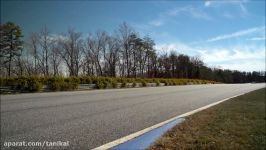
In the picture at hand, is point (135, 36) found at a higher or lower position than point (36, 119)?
higher

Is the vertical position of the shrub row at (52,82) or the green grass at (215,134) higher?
the shrub row at (52,82)

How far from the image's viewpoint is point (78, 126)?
759cm

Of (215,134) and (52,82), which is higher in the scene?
(52,82)

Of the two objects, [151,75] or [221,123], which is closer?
[221,123]

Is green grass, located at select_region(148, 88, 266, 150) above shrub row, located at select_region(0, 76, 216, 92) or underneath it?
underneath

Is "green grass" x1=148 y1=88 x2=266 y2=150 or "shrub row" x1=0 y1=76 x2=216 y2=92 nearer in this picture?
"green grass" x1=148 y1=88 x2=266 y2=150

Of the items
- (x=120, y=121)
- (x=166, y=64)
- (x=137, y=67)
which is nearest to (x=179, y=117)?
(x=120, y=121)

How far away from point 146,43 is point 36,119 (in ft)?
210

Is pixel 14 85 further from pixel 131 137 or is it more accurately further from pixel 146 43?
pixel 146 43

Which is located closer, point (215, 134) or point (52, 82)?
point (215, 134)

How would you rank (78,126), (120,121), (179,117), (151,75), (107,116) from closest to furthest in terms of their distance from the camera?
(78,126), (120,121), (107,116), (179,117), (151,75)

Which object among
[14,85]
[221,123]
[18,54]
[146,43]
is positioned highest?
[146,43]

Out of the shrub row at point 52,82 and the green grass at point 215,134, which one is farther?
the shrub row at point 52,82

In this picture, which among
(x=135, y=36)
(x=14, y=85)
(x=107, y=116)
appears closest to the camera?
(x=107, y=116)
